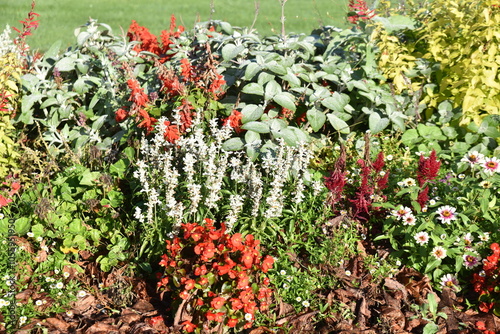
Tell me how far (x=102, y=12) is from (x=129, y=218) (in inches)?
377

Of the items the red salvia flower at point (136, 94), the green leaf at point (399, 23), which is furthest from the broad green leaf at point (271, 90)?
the green leaf at point (399, 23)

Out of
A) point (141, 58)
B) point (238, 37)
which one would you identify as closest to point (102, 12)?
point (141, 58)

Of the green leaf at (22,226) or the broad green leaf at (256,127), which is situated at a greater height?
the broad green leaf at (256,127)

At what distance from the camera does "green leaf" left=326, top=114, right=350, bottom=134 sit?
413 cm

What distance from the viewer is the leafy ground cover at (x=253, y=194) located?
2953mm

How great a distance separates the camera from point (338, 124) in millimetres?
4148

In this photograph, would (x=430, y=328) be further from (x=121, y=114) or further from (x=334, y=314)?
(x=121, y=114)

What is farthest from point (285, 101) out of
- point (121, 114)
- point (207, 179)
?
point (121, 114)

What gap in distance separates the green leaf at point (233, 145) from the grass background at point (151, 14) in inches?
260

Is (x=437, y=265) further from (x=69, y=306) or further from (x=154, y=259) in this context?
(x=69, y=306)

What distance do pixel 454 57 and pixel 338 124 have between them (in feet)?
3.87

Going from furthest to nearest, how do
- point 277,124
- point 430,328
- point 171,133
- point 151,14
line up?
point 151,14 < point 277,124 < point 171,133 < point 430,328

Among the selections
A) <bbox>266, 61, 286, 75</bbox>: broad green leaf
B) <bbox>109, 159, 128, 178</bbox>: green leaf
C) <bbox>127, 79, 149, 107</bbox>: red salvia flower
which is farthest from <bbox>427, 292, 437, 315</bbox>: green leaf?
<bbox>127, 79, 149, 107</bbox>: red salvia flower

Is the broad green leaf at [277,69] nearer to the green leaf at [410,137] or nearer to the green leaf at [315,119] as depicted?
the green leaf at [315,119]
